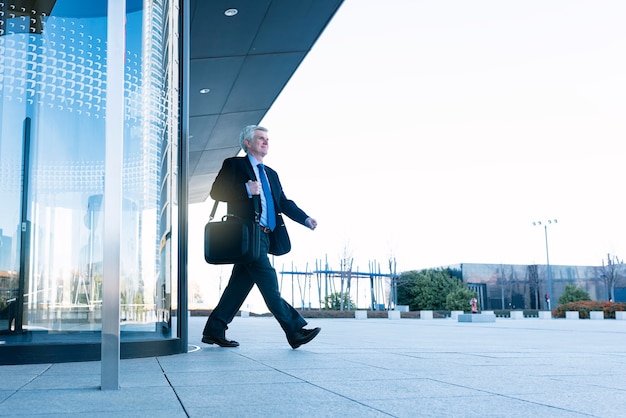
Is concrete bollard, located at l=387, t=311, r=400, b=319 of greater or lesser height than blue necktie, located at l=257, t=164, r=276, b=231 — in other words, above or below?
below

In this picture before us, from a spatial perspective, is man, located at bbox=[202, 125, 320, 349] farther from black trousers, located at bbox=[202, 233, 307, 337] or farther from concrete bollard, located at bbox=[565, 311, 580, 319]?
concrete bollard, located at bbox=[565, 311, 580, 319]

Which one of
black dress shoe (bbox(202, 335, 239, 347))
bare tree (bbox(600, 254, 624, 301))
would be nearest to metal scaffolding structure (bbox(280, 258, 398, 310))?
bare tree (bbox(600, 254, 624, 301))

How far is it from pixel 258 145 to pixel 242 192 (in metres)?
0.58

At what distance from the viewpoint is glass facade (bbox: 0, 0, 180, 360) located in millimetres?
5012

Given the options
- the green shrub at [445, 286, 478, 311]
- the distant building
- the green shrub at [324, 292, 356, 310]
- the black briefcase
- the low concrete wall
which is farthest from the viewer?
the distant building

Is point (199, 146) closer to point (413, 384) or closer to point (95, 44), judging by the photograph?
point (95, 44)

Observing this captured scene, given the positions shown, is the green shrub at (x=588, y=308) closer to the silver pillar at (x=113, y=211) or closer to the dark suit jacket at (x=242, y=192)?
the dark suit jacket at (x=242, y=192)

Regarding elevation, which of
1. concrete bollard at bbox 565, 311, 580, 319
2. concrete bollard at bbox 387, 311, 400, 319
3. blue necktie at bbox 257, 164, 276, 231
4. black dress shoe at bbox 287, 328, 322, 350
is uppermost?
blue necktie at bbox 257, 164, 276, 231

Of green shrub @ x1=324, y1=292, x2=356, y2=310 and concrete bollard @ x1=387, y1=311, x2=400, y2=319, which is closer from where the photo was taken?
concrete bollard @ x1=387, y1=311, x2=400, y2=319

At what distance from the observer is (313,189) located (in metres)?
40.1

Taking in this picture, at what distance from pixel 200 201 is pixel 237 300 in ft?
70.2

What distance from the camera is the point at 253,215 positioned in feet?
18.4

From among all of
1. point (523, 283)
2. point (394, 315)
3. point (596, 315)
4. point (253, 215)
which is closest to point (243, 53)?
point (253, 215)

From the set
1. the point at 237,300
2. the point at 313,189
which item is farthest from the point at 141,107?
the point at 313,189
